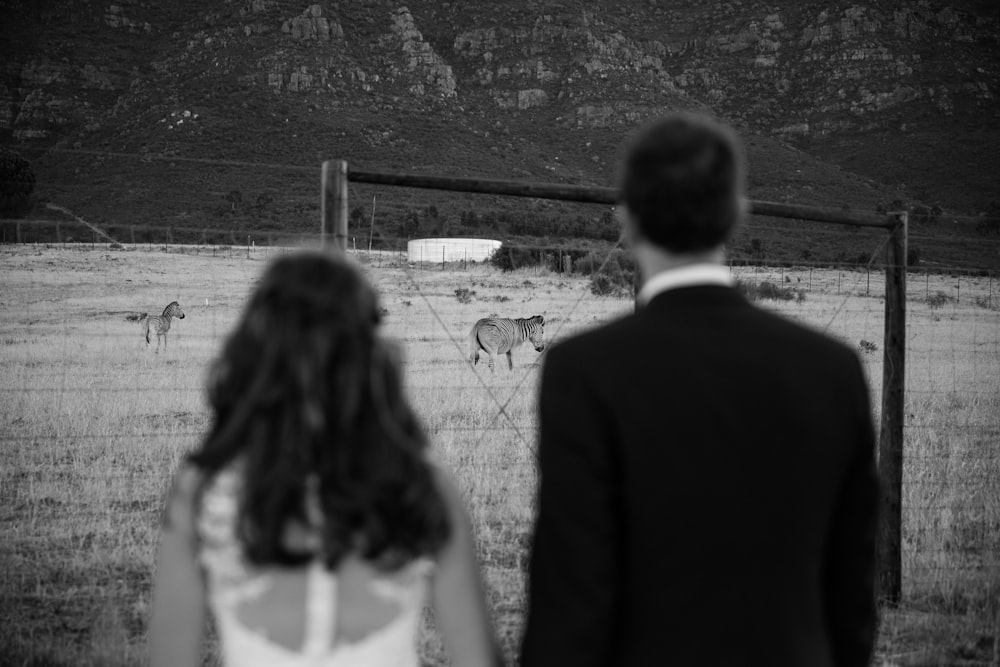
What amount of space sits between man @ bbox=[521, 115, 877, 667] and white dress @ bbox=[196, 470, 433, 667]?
13.3 inches

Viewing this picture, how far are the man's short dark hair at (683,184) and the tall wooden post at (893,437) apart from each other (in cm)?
387

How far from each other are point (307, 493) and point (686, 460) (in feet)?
2.39

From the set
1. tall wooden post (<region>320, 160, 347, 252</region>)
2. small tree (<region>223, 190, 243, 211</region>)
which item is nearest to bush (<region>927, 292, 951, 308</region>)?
tall wooden post (<region>320, 160, 347, 252</region>)

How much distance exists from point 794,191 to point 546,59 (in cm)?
3485

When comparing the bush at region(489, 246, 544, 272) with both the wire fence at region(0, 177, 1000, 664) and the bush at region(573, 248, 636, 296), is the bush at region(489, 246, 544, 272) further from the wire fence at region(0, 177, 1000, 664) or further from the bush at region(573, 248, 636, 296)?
the wire fence at region(0, 177, 1000, 664)

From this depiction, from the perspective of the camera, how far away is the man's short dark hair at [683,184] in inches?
69.6

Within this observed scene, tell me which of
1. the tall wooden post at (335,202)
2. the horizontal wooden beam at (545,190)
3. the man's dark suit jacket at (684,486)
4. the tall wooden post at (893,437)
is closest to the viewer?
the man's dark suit jacket at (684,486)

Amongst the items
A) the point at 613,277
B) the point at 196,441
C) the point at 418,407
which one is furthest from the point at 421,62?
the point at 196,441

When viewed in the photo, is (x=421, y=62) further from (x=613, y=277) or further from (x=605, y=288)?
(x=605, y=288)

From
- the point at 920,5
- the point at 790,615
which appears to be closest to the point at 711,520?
the point at 790,615

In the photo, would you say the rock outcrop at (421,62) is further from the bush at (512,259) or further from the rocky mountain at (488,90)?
the bush at (512,259)

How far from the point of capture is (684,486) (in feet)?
5.67

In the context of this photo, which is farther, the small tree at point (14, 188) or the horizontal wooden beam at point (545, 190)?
the small tree at point (14, 188)

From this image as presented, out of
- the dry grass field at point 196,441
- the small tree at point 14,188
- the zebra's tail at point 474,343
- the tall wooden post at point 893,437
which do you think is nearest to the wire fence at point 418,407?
the dry grass field at point 196,441
